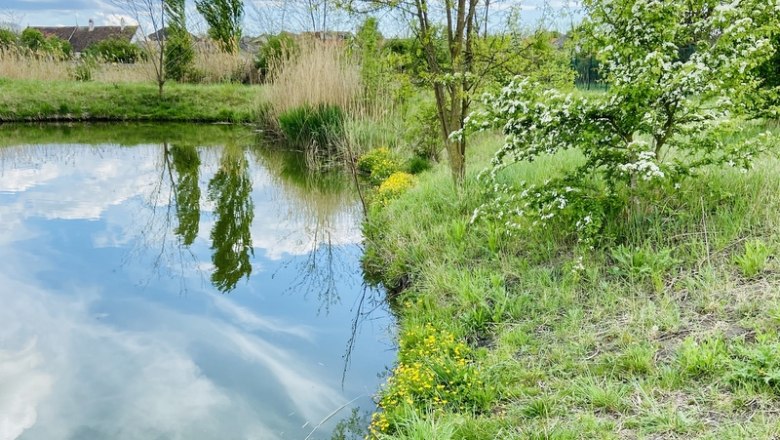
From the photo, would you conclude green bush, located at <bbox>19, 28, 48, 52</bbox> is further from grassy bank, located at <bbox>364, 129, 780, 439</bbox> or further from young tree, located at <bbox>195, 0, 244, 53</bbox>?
grassy bank, located at <bbox>364, 129, 780, 439</bbox>

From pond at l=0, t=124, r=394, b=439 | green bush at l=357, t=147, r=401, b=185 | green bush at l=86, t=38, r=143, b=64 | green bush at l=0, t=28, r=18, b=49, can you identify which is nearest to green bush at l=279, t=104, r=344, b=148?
green bush at l=357, t=147, r=401, b=185

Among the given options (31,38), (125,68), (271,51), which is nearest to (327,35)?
(271,51)

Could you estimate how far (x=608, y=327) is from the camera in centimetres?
282

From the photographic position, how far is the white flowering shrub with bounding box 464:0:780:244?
3.13 meters

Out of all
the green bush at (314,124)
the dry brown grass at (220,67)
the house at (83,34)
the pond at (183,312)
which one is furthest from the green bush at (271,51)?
the house at (83,34)

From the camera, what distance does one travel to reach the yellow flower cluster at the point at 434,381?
2607mm

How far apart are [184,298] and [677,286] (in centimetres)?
355

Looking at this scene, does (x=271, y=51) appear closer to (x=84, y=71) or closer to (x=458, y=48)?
(x=84, y=71)

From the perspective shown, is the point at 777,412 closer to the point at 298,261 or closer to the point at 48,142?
the point at 298,261

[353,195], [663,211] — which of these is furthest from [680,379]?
[353,195]

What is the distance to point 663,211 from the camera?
3.43 metres

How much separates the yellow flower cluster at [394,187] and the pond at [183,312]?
487mm

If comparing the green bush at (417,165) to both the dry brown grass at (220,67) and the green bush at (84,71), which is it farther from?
the green bush at (84,71)

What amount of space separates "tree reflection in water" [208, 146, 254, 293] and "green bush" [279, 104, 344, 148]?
116 centimetres
